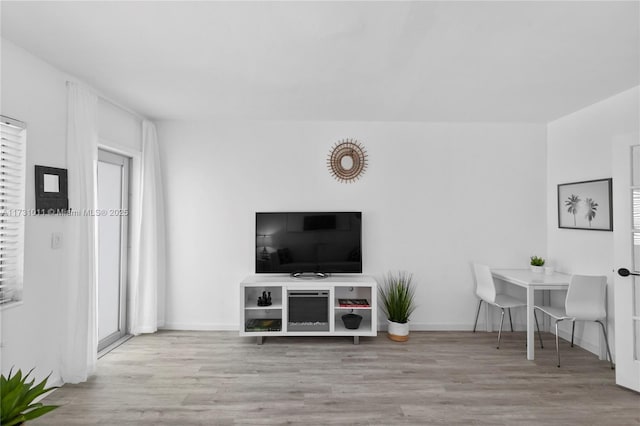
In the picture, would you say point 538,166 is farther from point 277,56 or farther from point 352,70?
point 277,56

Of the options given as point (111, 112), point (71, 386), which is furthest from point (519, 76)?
point (71, 386)

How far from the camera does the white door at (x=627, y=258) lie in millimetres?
2725

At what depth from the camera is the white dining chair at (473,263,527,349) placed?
11.9 ft

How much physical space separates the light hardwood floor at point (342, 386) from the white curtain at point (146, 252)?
0.30 meters

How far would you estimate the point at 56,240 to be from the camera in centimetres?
268

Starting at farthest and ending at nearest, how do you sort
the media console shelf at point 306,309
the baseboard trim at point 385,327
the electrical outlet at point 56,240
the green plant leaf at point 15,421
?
1. the baseboard trim at point 385,327
2. the media console shelf at point 306,309
3. the electrical outlet at point 56,240
4. the green plant leaf at point 15,421

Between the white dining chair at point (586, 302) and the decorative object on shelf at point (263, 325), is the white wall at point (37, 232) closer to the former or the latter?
the decorative object on shelf at point (263, 325)

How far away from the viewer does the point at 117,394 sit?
2635mm

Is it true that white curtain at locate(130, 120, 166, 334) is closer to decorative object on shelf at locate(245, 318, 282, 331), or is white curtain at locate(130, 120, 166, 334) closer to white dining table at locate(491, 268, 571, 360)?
decorative object on shelf at locate(245, 318, 282, 331)

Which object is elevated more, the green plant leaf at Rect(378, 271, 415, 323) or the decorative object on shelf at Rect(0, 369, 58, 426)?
the decorative object on shelf at Rect(0, 369, 58, 426)

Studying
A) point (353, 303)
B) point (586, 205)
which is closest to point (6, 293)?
point (353, 303)

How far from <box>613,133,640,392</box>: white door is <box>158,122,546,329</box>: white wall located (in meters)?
1.34

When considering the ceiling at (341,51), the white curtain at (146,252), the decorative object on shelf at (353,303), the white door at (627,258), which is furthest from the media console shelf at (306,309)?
the white door at (627,258)

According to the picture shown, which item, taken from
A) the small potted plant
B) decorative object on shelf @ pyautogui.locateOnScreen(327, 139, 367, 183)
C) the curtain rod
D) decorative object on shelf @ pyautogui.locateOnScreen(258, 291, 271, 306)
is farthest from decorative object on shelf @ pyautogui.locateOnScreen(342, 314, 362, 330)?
the curtain rod
